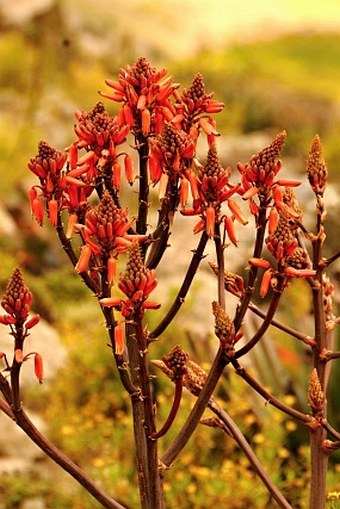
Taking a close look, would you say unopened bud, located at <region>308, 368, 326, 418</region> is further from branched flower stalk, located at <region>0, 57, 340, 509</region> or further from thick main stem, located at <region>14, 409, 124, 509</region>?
thick main stem, located at <region>14, 409, 124, 509</region>

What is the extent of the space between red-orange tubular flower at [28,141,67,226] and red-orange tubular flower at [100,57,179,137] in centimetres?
14

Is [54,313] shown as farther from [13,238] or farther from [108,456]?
[108,456]

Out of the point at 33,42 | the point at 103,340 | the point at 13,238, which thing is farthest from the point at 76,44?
the point at 103,340

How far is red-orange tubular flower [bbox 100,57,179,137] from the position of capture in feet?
5.89

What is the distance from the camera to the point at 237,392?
378cm

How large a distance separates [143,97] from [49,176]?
21cm

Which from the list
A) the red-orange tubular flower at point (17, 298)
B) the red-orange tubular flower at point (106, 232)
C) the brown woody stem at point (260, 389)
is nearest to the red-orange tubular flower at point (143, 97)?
the red-orange tubular flower at point (106, 232)

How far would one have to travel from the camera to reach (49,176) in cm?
177

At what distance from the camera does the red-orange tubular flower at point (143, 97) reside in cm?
179

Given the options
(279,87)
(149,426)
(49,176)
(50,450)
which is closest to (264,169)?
(49,176)

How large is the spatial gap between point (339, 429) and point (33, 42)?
1197 centimetres

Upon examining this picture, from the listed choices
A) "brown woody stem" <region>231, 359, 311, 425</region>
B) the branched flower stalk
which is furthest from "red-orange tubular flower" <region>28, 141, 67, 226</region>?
"brown woody stem" <region>231, 359, 311, 425</region>

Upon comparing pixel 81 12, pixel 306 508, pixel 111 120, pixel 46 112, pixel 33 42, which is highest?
pixel 81 12

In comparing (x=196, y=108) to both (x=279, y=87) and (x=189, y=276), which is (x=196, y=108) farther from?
(x=279, y=87)
